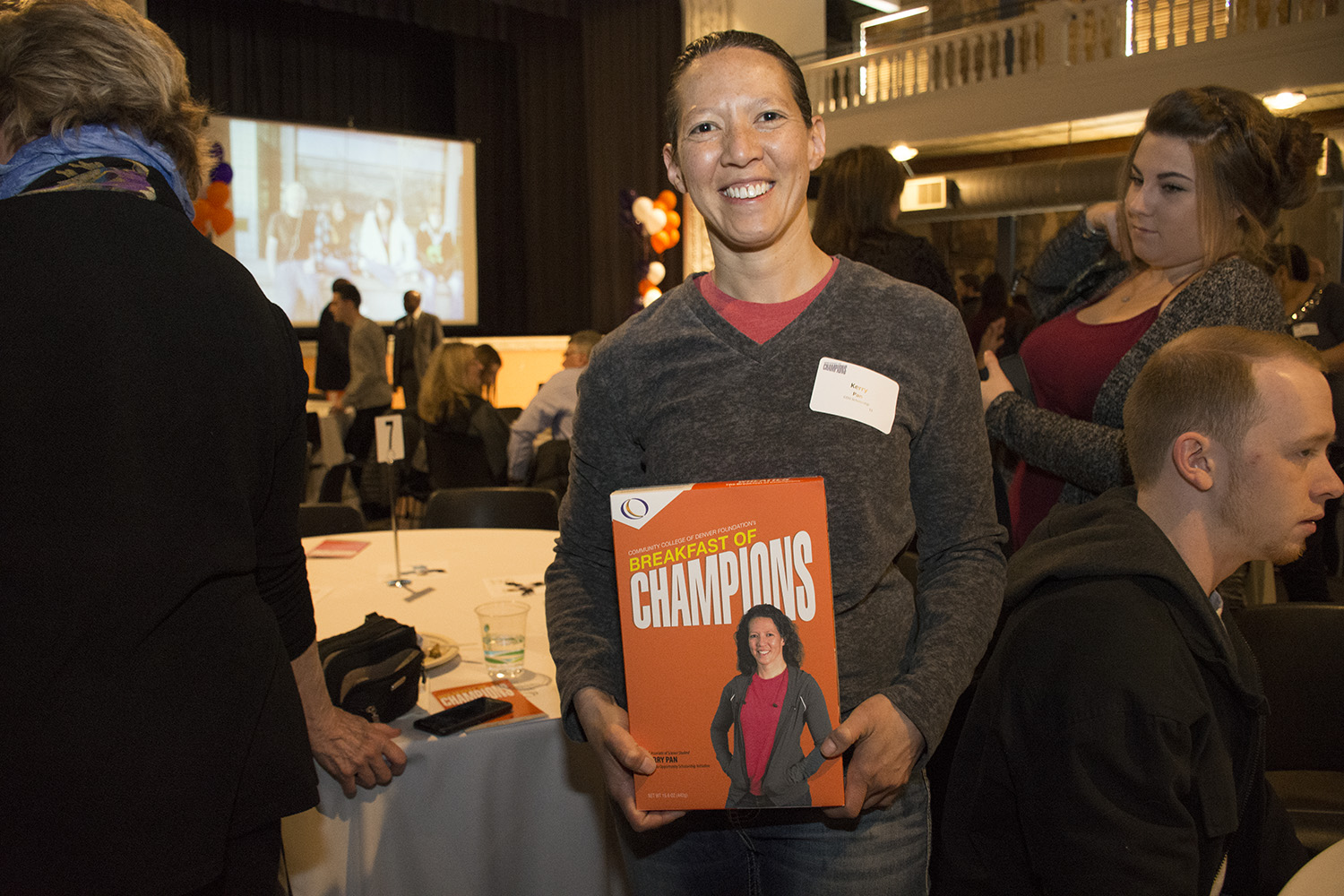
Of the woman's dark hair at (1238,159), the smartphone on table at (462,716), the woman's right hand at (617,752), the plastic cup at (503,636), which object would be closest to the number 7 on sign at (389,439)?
the plastic cup at (503,636)

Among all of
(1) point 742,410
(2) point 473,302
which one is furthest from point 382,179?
(1) point 742,410

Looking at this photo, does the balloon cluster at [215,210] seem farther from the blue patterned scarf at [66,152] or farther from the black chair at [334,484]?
the blue patterned scarf at [66,152]

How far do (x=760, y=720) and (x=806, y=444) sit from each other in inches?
11.4

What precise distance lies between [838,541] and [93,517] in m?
0.72

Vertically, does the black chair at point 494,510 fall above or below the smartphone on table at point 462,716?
above

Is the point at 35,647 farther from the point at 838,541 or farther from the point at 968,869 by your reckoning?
the point at 968,869

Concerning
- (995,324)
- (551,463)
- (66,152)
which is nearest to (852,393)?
(66,152)

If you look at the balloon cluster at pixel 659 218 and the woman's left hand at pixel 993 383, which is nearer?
the woman's left hand at pixel 993 383

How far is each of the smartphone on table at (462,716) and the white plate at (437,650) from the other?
0.73 feet

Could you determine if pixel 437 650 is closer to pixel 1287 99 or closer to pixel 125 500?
pixel 125 500

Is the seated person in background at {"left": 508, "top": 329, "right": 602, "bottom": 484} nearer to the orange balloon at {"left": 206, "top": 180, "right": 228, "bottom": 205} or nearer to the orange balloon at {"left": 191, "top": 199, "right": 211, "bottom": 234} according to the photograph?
the orange balloon at {"left": 191, "top": 199, "right": 211, "bottom": 234}

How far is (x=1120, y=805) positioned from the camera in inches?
41.8

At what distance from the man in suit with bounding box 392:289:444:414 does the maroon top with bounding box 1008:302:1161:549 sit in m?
6.47

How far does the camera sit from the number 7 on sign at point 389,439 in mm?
2543
